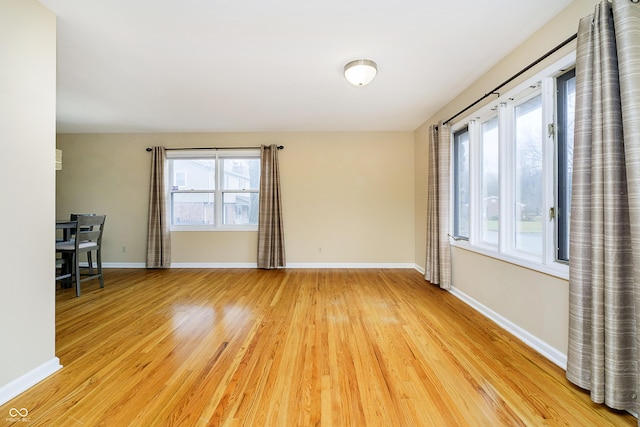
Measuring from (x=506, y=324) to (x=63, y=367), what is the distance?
355cm

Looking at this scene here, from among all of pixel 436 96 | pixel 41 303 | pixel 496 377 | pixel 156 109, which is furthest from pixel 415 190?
pixel 41 303

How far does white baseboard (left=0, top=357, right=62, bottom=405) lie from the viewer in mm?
1503

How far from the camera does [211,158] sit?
5.07m

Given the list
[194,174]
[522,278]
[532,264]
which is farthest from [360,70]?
[194,174]

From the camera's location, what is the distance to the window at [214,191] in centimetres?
506

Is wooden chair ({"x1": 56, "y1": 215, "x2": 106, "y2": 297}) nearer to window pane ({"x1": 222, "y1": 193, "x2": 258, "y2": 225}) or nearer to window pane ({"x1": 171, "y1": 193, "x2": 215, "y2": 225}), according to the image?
window pane ({"x1": 171, "y1": 193, "x2": 215, "y2": 225})

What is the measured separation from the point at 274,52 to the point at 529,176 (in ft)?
A: 8.42

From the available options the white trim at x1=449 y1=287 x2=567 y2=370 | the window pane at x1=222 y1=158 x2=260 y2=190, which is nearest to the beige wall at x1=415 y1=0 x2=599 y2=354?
the white trim at x1=449 y1=287 x2=567 y2=370

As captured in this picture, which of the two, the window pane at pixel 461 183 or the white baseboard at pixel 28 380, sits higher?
the window pane at pixel 461 183

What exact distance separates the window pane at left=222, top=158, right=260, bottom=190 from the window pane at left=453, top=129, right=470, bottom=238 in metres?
3.40

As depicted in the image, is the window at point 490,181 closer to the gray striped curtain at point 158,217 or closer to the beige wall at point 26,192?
the beige wall at point 26,192

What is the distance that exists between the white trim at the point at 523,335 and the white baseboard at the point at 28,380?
347 centimetres

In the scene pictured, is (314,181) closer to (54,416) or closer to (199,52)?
(199,52)

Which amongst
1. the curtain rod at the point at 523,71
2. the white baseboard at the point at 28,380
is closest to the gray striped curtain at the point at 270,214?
the curtain rod at the point at 523,71
